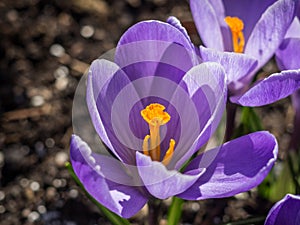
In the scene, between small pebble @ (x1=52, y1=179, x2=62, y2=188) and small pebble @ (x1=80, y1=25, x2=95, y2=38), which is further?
small pebble @ (x1=80, y1=25, x2=95, y2=38)

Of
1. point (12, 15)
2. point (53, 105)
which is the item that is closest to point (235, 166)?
point (53, 105)

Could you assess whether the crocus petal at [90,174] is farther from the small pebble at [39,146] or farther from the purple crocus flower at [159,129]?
the small pebble at [39,146]

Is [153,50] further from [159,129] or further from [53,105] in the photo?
[53,105]

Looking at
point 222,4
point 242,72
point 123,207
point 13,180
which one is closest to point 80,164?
point 123,207

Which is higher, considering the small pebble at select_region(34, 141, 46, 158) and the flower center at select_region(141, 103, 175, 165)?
the flower center at select_region(141, 103, 175, 165)

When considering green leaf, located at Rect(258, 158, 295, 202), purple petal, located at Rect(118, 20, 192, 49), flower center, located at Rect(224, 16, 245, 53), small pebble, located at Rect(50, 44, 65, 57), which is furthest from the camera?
small pebble, located at Rect(50, 44, 65, 57)

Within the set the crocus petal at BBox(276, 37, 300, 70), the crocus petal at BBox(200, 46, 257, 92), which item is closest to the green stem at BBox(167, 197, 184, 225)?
the crocus petal at BBox(200, 46, 257, 92)

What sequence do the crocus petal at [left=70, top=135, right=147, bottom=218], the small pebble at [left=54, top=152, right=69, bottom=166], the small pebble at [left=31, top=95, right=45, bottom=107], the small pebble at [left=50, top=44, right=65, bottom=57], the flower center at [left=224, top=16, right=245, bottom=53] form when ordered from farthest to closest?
1. the small pebble at [left=50, top=44, right=65, bottom=57]
2. the small pebble at [left=31, top=95, right=45, bottom=107]
3. the small pebble at [left=54, top=152, right=69, bottom=166]
4. the flower center at [left=224, top=16, right=245, bottom=53]
5. the crocus petal at [left=70, top=135, right=147, bottom=218]

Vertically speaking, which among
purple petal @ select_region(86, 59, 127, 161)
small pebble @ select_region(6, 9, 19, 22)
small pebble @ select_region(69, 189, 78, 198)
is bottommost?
small pebble @ select_region(69, 189, 78, 198)

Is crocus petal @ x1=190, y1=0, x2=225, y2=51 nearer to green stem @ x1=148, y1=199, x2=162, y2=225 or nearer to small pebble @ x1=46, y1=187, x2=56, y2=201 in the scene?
green stem @ x1=148, y1=199, x2=162, y2=225
